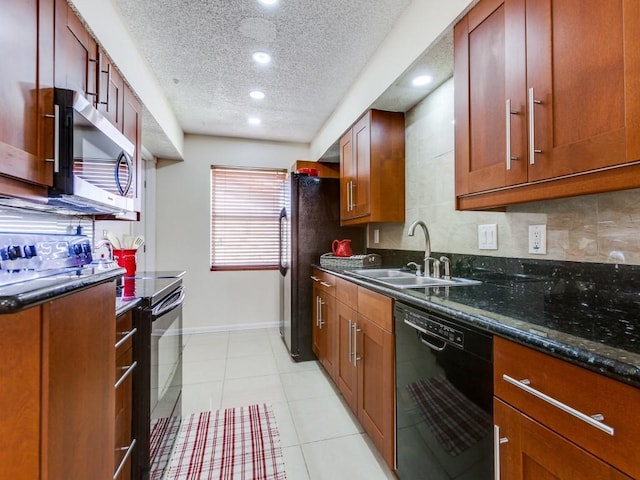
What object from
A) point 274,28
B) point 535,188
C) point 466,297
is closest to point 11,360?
point 466,297

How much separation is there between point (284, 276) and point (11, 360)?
290 cm

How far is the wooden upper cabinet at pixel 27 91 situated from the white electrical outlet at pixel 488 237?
2079 millimetres

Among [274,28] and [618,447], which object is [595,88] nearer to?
[618,447]

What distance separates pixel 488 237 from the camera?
5.63 ft

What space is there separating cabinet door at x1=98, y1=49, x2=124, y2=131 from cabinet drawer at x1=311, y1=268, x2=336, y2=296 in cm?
178

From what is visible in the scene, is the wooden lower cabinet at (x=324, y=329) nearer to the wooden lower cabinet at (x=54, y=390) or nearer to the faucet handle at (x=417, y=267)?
the faucet handle at (x=417, y=267)

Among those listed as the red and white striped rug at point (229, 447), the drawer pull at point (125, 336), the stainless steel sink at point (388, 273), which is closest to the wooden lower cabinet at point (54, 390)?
the drawer pull at point (125, 336)

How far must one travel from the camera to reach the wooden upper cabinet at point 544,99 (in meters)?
0.85

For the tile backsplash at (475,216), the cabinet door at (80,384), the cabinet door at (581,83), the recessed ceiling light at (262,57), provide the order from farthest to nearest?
1. the recessed ceiling light at (262,57)
2. the tile backsplash at (475,216)
3. the cabinet door at (581,83)
4. the cabinet door at (80,384)

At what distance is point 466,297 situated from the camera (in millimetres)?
1243

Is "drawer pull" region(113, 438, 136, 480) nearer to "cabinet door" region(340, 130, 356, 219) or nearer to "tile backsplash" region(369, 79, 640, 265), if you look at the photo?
"tile backsplash" region(369, 79, 640, 265)

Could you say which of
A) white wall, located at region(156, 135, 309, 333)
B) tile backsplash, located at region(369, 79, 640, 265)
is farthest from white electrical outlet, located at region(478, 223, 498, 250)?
white wall, located at region(156, 135, 309, 333)

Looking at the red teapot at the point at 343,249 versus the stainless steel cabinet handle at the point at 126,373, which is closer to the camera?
the stainless steel cabinet handle at the point at 126,373

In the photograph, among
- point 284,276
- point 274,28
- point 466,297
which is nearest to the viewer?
point 466,297
